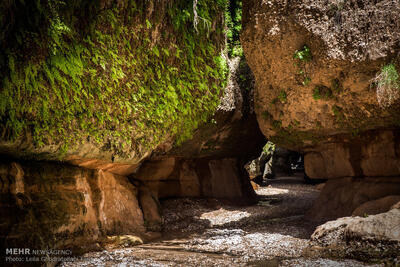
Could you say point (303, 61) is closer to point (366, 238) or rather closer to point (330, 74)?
point (330, 74)

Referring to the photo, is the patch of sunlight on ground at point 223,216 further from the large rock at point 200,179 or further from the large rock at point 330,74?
the large rock at point 330,74

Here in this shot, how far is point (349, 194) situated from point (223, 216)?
3881 millimetres

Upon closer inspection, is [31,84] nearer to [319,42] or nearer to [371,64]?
[319,42]

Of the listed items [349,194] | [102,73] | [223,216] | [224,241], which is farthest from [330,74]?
[223,216]

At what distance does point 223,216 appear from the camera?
9500mm

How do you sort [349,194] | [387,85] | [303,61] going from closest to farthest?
[387,85], [303,61], [349,194]

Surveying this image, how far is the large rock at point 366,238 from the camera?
4.41 m

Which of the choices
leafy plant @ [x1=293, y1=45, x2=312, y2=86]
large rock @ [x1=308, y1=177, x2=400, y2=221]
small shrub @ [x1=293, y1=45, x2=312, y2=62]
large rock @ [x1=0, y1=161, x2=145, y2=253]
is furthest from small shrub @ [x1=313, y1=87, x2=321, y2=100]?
large rock @ [x1=0, y1=161, x2=145, y2=253]

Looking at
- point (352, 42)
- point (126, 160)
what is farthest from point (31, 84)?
point (352, 42)

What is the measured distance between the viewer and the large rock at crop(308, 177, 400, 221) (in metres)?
6.75

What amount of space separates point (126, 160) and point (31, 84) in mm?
2707

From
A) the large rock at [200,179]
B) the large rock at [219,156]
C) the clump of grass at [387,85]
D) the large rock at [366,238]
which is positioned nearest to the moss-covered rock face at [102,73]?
the large rock at [219,156]

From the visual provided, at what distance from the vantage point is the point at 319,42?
A: 641cm

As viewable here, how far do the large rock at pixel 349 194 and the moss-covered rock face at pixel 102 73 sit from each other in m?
4.41
